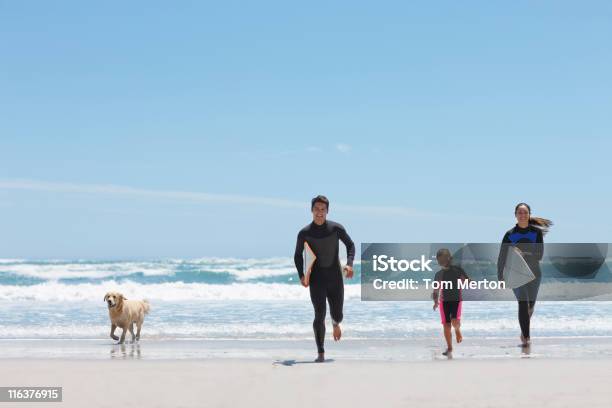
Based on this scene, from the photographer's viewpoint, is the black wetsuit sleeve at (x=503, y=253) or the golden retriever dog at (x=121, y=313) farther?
the golden retriever dog at (x=121, y=313)

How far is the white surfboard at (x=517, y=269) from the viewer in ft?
29.1

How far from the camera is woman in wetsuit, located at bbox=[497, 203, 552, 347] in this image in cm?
886

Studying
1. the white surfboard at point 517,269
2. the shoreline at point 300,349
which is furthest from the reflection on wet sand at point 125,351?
the white surfboard at point 517,269

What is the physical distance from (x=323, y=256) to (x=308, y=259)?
7.2 inches

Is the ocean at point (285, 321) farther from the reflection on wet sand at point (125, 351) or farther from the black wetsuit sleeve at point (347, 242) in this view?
the black wetsuit sleeve at point (347, 242)

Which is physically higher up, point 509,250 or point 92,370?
point 509,250

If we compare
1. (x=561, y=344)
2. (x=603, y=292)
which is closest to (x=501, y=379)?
(x=561, y=344)

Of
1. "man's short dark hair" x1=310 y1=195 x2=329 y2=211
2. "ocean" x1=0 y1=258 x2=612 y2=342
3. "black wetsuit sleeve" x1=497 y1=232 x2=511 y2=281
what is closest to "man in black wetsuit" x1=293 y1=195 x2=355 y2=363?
"man's short dark hair" x1=310 y1=195 x2=329 y2=211

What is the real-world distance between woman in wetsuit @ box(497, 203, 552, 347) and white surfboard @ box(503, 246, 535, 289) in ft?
0.13

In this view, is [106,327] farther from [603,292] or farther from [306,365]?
[603,292]

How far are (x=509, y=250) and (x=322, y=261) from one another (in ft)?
8.85

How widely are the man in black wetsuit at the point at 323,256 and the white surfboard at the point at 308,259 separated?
0.03m

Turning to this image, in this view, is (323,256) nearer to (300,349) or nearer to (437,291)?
(437,291)

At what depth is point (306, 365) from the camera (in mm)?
7535
